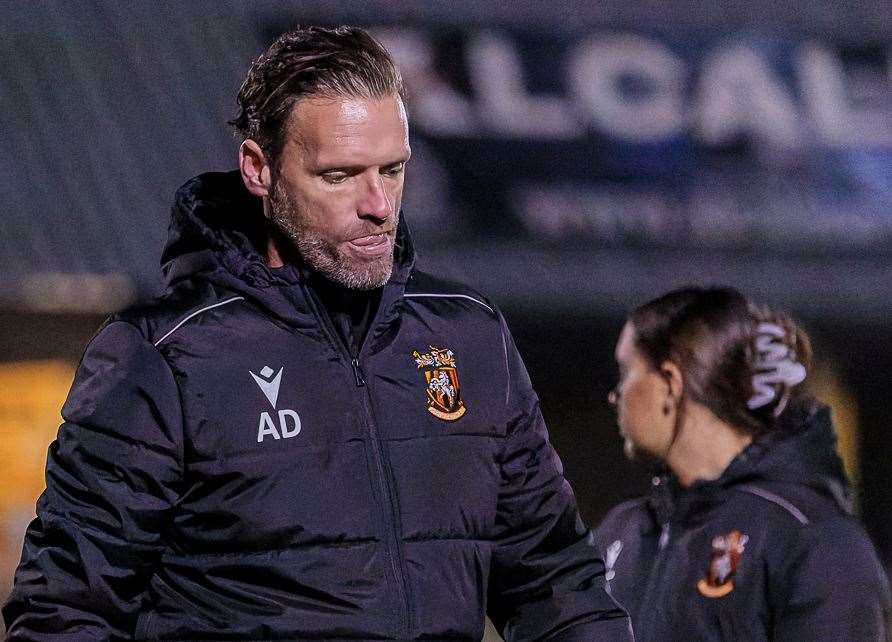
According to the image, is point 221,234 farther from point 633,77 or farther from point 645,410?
point 633,77

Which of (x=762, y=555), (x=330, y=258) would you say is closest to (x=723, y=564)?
(x=762, y=555)

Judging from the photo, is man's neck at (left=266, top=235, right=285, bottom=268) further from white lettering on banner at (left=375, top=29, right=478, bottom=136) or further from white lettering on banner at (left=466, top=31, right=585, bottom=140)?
white lettering on banner at (left=466, top=31, right=585, bottom=140)

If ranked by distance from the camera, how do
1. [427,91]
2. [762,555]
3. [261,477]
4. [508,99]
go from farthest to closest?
[508,99]
[427,91]
[762,555]
[261,477]

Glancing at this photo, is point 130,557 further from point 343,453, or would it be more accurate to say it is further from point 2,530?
point 2,530

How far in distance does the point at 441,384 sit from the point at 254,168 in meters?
0.47

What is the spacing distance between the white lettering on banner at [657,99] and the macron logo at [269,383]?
571 cm

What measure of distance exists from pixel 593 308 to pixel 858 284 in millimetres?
1486

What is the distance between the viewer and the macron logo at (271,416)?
2.29 metres

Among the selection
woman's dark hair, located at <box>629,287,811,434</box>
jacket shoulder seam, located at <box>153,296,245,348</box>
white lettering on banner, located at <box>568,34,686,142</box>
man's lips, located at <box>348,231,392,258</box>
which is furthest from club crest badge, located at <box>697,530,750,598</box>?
white lettering on banner, located at <box>568,34,686,142</box>

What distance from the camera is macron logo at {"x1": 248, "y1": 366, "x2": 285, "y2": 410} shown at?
7.58 feet

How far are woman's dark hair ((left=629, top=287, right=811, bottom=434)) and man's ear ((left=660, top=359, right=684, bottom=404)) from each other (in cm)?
1

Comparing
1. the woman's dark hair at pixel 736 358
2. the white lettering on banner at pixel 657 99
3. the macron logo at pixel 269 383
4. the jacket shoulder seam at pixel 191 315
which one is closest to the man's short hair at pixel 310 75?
the jacket shoulder seam at pixel 191 315

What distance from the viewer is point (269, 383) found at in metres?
2.32

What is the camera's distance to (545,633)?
2.49 meters
